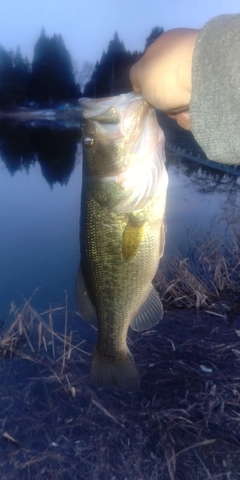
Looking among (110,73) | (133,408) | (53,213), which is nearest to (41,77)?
(110,73)

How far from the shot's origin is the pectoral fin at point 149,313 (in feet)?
7.23

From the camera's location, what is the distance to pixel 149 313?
2230 mm

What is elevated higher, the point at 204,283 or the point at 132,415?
the point at 132,415

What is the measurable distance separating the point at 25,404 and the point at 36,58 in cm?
3204

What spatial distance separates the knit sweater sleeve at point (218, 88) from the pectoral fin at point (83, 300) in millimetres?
953

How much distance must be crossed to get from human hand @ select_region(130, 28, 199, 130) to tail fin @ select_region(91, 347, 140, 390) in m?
1.31

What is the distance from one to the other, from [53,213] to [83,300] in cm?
931

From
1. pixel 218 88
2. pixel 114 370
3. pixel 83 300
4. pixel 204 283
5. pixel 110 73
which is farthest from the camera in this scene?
pixel 110 73

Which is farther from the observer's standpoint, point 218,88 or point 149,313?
point 149,313

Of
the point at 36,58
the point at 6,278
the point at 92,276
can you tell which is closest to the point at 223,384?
the point at 92,276

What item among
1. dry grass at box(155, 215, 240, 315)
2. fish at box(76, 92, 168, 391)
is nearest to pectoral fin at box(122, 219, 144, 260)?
fish at box(76, 92, 168, 391)

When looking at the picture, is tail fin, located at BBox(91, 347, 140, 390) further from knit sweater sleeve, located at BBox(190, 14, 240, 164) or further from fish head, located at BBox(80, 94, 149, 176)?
knit sweater sleeve, located at BBox(190, 14, 240, 164)

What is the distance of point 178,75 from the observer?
154 centimetres

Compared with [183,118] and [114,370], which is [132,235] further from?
[114,370]
